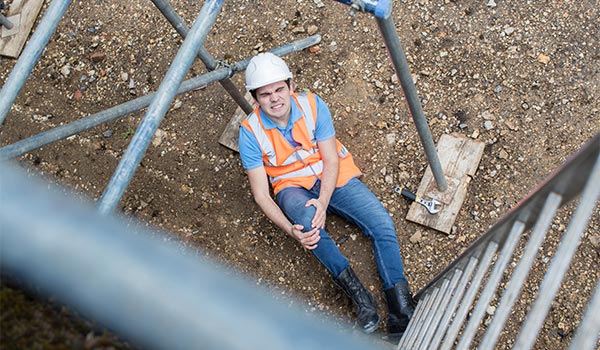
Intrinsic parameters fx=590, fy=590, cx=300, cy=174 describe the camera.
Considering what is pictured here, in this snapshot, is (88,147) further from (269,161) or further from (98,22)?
(269,161)

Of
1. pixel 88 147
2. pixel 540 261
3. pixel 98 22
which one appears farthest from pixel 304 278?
pixel 98 22

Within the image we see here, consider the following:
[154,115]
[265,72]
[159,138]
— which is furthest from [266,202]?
[154,115]

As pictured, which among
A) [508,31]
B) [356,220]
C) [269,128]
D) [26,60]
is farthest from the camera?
[508,31]

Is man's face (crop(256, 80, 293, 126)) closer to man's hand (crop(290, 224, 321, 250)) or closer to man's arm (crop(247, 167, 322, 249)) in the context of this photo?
man's arm (crop(247, 167, 322, 249))

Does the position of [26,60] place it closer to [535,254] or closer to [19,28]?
[535,254]

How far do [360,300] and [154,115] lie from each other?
1.98 m

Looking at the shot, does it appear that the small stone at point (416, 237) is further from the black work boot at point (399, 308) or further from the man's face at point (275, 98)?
the man's face at point (275, 98)

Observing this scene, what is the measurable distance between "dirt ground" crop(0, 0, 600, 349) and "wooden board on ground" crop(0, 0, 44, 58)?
0.40 metres

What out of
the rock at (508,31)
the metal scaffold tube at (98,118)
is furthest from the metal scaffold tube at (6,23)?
the rock at (508,31)

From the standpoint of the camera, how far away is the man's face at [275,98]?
125 inches

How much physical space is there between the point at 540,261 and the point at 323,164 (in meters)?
1.40

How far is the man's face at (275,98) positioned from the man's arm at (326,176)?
1.06ft

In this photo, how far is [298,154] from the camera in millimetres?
3447

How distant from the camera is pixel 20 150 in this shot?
7.65 feet
